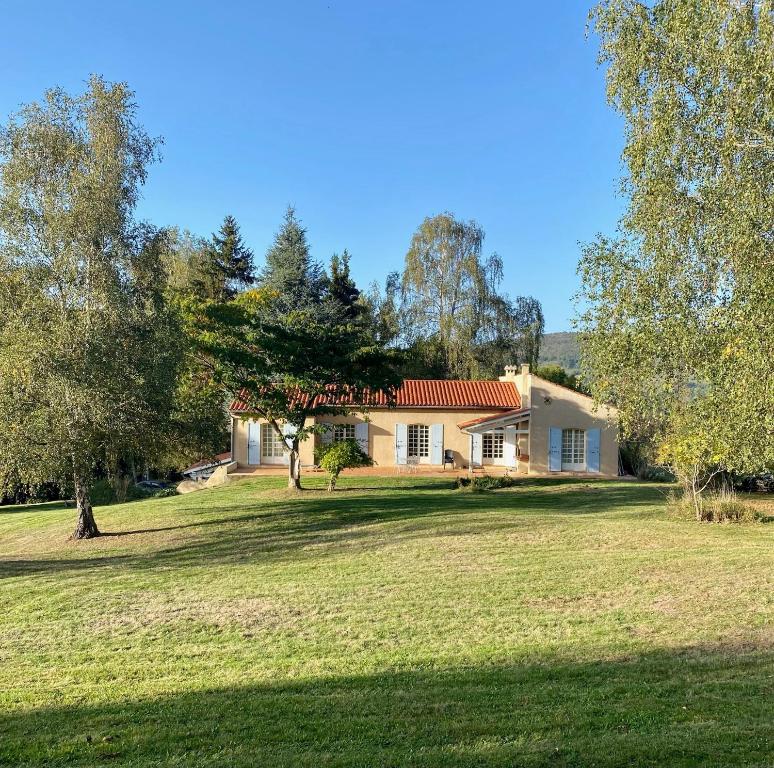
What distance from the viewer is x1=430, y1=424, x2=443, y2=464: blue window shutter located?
2855 centimetres

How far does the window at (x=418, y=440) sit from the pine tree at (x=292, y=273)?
49.6 ft

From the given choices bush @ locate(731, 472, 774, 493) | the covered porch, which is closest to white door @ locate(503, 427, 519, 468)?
the covered porch

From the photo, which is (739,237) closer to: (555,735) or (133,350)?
(555,735)

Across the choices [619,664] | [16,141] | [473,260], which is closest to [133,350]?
[16,141]

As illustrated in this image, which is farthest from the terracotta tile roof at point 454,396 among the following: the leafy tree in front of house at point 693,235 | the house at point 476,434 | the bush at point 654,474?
the leafy tree in front of house at point 693,235

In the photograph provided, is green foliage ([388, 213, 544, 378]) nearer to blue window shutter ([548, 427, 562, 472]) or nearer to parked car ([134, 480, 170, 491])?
blue window shutter ([548, 427, 562, 472])

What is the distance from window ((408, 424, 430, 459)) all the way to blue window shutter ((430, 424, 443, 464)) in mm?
210

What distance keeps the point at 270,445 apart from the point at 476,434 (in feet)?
29.0

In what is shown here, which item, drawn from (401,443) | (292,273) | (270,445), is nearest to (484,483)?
(401,443)

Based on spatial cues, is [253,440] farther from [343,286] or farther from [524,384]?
[343,286]

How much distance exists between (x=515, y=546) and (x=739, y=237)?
6972 millimetres

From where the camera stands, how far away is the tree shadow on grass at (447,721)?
14.9ft

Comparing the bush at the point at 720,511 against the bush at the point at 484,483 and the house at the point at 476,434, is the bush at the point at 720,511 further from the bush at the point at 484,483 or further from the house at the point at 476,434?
the house at the point at 476,434

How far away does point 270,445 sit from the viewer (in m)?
29.1
